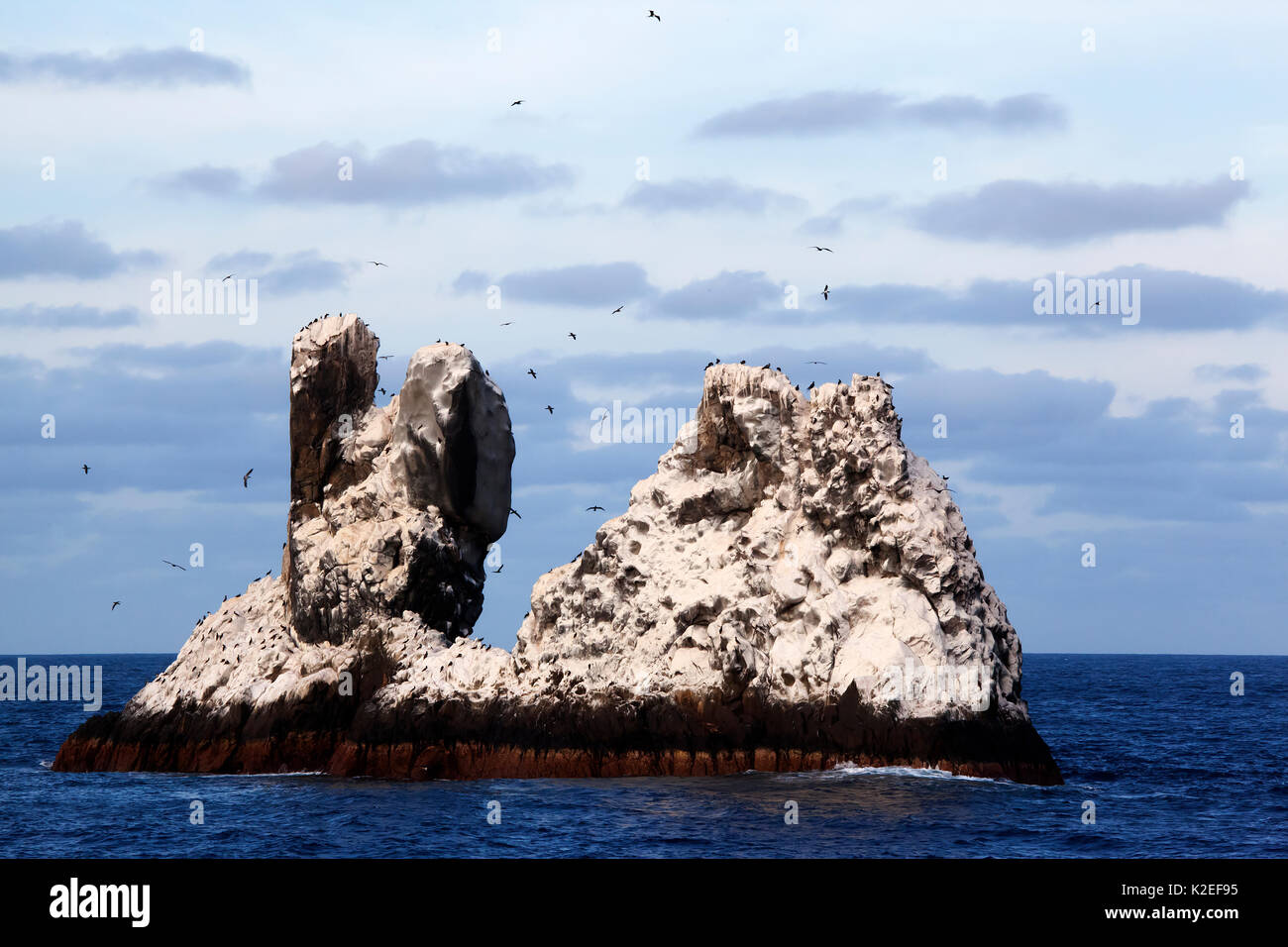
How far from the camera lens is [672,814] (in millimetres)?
39594

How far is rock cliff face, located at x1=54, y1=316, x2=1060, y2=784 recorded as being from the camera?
45938 millimetres

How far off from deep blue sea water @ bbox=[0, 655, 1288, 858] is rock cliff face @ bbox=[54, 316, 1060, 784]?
154cm

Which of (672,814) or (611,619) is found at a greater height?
(611,619)

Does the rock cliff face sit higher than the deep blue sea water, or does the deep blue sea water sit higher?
the rock cliff face

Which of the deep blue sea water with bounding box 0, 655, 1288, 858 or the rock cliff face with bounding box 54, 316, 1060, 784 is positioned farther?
the rock cliff face with bounding box 54, 316, 1060, 784

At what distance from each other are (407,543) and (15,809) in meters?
14.9

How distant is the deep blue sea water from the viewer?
36.5 m

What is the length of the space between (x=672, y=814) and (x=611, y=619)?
36.5 ft

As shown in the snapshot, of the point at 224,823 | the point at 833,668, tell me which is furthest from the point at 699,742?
the point at 224,823

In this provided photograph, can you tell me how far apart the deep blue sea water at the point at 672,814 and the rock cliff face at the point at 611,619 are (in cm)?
154

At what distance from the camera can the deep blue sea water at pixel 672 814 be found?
120 feet

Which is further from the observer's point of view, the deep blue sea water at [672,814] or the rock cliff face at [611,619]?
the rock cliff face at [611,619]
